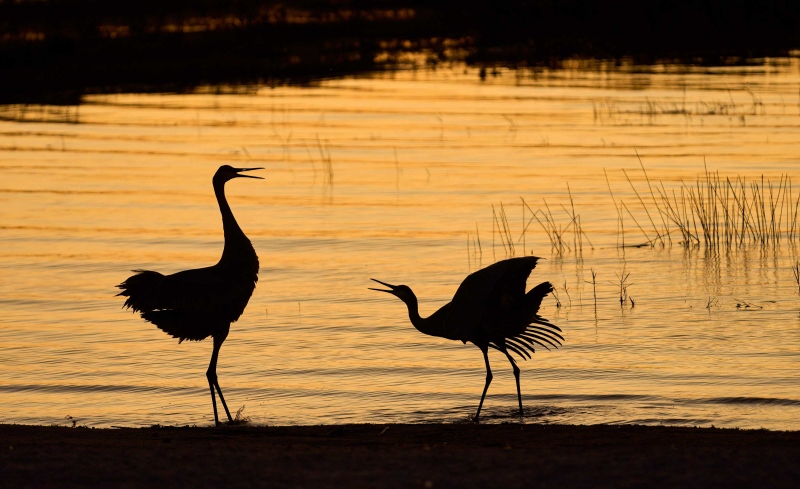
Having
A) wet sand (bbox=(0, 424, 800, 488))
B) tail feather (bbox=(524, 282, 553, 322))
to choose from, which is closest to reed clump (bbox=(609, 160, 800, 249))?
tail feather (bbox=(524, 282, 553, 322))

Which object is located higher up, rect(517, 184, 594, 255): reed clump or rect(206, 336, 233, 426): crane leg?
rect(517, 184, 594, 255): reed clump

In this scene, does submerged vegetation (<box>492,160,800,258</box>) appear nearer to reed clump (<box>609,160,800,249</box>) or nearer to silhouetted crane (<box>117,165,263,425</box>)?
reed clump (<box>609,160,800,249</box>)

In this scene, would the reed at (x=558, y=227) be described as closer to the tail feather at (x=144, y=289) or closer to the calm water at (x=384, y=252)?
the calm water at (x=384, y=252)

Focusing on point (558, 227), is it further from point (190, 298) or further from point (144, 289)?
point (144, 289)

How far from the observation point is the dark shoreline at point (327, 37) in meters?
35.8

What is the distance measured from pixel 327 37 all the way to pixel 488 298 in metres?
32.9

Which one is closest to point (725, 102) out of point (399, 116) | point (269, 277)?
point (399, 116)

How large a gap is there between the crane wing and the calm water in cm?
71

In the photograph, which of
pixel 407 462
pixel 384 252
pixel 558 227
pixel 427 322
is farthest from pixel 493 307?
pixel 558 227

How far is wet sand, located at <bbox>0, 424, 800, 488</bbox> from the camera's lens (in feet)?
21.8

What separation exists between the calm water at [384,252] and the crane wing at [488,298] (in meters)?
0.71

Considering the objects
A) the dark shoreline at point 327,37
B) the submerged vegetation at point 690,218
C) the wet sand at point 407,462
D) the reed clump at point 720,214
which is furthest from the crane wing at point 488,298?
the dark shoreline at point 327,37

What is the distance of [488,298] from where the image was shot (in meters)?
9.98

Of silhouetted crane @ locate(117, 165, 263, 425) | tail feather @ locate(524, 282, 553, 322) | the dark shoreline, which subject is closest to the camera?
tail feather @ locate(524, 282, 553, 322)
